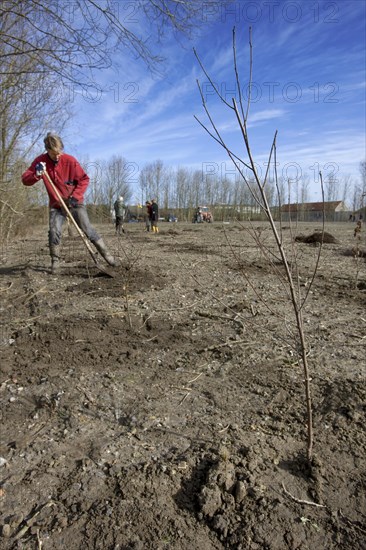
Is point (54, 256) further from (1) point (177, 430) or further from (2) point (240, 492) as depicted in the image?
(2) point (240, 492)

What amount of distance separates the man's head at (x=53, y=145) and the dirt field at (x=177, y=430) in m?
2.14

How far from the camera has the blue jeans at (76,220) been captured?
4953 mm

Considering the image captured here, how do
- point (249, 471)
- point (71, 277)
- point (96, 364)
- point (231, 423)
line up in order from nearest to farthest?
point (249, 471)
point (231, 423)
point (96, 364)
point (71, 277)

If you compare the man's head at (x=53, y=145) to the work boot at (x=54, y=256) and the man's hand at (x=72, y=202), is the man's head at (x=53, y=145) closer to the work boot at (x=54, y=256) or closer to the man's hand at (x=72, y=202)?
the man's hand at (x=72, y=202)

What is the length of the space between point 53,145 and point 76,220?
0.99 m

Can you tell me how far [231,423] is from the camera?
1.96m

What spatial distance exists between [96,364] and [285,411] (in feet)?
4.23

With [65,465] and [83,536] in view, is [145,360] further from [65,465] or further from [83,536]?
[83,536]

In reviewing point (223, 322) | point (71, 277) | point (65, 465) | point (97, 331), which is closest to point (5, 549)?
point (65, 465)

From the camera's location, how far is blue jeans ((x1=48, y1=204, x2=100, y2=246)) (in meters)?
4.95

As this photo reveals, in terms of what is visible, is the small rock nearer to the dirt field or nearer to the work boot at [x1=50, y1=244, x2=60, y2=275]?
the dirt field

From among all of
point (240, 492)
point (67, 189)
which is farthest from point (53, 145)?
point (240, 492)

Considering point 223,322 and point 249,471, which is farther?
point 223,322

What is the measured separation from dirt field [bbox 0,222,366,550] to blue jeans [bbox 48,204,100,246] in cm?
150
